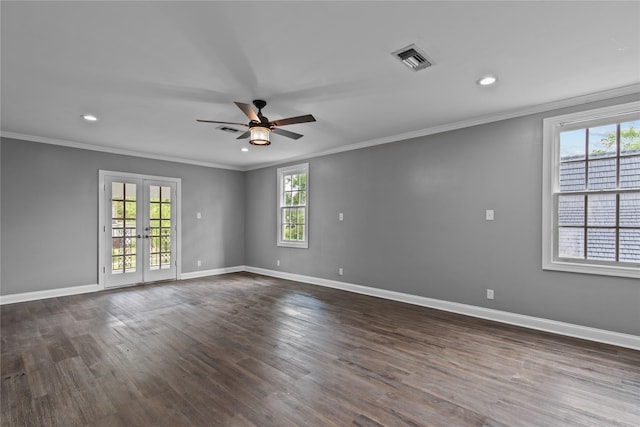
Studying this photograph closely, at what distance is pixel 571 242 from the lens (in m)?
3.46

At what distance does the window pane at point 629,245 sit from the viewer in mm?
3086

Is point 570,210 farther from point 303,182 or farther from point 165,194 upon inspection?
point 165,194

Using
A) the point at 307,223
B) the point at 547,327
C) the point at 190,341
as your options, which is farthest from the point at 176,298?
the point at 547,327

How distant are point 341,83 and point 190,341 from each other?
3.10 meters

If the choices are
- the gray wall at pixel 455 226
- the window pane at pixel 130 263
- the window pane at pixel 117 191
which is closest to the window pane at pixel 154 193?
the window pane at pixel 117 191

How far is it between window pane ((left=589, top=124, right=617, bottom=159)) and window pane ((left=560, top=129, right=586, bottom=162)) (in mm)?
67

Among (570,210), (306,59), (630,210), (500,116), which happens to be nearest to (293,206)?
(500,116)

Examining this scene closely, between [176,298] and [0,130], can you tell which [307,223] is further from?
[0,130]

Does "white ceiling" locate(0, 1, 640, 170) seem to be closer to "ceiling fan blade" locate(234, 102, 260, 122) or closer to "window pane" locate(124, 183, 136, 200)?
"ceiling fan blade" locate(234, 102, 260, 122)

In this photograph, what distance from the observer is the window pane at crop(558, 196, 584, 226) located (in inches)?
134

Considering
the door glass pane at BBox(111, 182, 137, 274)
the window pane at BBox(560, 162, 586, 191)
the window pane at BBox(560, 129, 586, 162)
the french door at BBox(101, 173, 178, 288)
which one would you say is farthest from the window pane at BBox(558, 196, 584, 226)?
the door glass pane at BBox(111, 182, 137, 274)

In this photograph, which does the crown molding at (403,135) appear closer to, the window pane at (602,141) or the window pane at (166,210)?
the window pane at (602,141)

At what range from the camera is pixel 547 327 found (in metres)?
3.50

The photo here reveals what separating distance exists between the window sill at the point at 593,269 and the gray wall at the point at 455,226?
72mm
